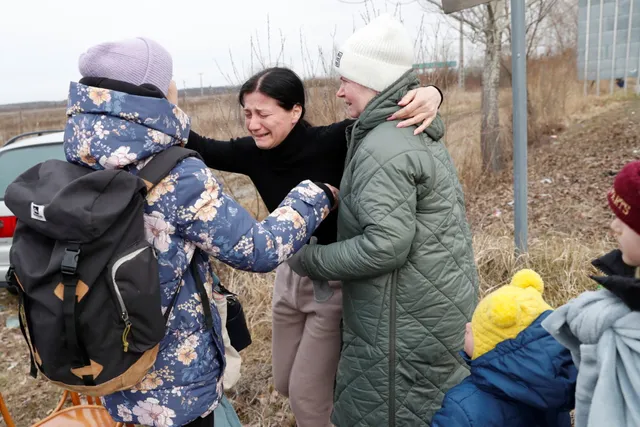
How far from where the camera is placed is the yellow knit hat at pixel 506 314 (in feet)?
4.58

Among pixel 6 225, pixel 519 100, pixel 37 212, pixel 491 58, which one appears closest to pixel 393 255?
pixel 37 212

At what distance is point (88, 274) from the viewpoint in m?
1.39

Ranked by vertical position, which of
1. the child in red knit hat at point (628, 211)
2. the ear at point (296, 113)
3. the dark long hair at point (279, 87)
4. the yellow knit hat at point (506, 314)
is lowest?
the yellow knit hat at point (506, 314)

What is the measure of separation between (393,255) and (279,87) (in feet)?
2.98

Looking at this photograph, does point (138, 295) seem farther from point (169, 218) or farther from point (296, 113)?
point (296, 113)

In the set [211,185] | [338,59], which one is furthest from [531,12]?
[211,185]

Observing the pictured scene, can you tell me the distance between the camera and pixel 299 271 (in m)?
2.07

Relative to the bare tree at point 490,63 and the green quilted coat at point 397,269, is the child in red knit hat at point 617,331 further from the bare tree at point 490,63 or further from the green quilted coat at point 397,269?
the bare tree at point 490,63

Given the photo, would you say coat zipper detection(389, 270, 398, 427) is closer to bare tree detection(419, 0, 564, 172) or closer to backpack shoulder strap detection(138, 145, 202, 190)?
backpack shoulder strap detection(138, 145, 202, 190)

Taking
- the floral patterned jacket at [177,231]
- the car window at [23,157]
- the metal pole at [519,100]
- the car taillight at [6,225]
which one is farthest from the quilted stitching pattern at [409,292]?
the car window at [23,157]

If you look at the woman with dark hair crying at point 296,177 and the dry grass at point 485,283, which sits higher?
the woman with dark hair crying at point 296,177

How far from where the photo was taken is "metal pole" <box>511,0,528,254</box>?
140 inches

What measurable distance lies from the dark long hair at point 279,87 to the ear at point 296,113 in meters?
0.01

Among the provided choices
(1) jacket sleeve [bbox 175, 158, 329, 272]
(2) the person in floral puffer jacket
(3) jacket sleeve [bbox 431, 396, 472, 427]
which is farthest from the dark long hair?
(3) jacket sleeve [bbox 431, 396, 472, 427]
